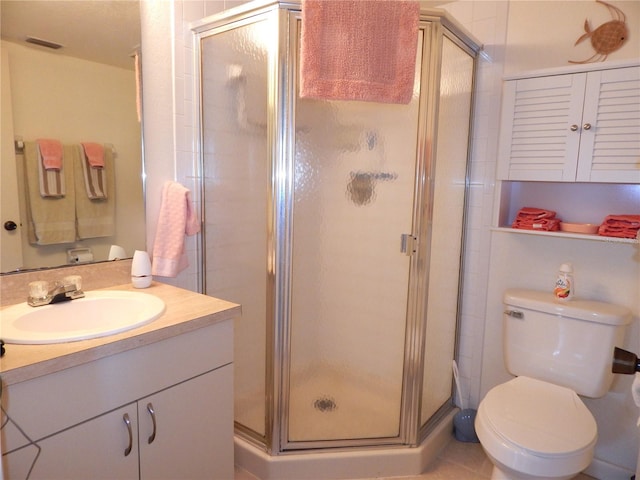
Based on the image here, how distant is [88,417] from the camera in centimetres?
107

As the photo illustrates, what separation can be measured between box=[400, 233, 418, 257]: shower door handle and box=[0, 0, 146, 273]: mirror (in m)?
1.12

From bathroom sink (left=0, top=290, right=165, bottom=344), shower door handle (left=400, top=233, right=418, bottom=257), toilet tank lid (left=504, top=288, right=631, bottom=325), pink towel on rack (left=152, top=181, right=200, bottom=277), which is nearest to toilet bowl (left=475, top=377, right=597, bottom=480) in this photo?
toilet tank lid (left=504, top=288, right=631, bottom=325)

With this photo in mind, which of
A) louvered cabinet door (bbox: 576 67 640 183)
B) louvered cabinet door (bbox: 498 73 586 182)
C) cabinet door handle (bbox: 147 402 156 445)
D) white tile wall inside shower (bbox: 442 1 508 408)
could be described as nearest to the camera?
cabinet door handle (bbox: 147 402 156 445)

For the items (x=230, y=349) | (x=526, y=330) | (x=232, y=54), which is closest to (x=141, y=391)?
(x=230, y=349)

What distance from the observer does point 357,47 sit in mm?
1501

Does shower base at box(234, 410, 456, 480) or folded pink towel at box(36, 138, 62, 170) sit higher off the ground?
folded pink towel at box(36, 138, 62, 170)

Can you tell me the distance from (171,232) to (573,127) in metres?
1.74

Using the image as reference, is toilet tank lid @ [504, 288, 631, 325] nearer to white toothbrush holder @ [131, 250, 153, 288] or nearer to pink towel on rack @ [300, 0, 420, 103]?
pink towel on rack @ [300, 0, 420, 103]

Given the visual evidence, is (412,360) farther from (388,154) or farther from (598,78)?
(598,78)

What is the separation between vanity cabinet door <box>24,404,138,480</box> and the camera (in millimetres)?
1009

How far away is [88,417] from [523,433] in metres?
1.36

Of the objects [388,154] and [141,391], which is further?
[388,154]

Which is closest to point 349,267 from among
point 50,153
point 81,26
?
point 50,153

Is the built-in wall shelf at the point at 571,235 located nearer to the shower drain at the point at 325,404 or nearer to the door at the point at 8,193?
the shower drain at the point at 325,404
